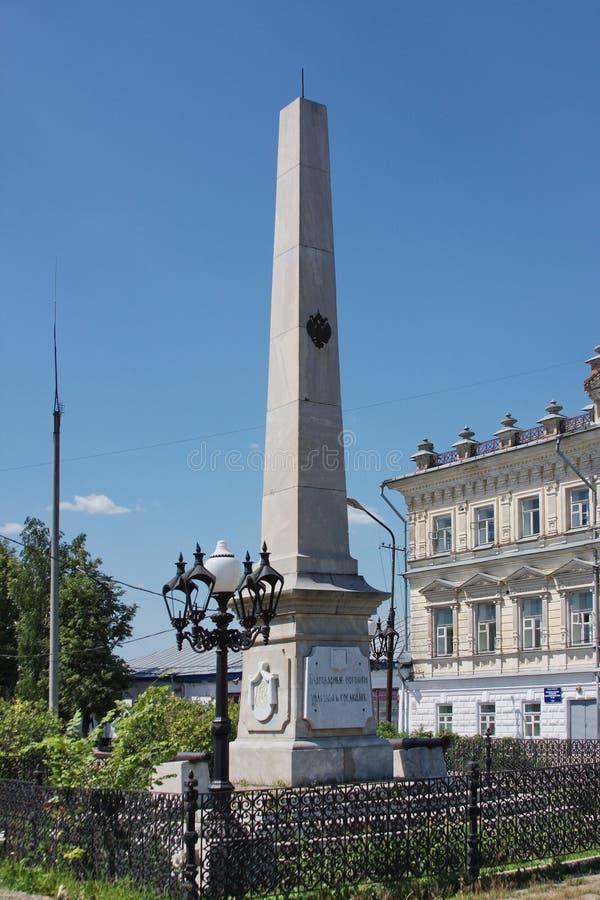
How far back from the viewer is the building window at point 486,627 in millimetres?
36125

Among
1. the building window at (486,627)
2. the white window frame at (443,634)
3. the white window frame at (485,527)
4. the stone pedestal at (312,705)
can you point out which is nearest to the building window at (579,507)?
the white window frame at (485,527)

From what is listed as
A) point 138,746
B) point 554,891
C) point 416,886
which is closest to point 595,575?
point 554,891

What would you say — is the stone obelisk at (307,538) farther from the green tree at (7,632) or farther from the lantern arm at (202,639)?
the green tree at (7,632)

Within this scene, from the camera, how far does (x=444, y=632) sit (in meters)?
38.0

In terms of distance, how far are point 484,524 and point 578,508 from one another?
13.8ft

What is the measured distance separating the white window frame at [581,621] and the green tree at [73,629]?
57.2 feet

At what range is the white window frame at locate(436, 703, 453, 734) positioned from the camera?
3728 cm

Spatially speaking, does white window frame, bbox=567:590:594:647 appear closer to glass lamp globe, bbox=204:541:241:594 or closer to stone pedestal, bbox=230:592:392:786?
stone pedestal, bbox=230:592:392:786

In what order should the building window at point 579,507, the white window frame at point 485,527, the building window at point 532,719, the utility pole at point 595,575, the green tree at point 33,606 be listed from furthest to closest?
the green tree at point 33,606 < the white window frame at point 485,527 < the building window at point 532,719 < the building window at point 579,507 < the utility pole at point 595,575

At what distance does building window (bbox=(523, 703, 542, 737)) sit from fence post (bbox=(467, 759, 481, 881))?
24.7m

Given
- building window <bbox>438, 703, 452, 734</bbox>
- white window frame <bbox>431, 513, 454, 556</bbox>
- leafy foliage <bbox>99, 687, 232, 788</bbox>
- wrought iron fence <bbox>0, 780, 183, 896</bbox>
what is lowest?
building window <bbox>438, 703, 452, 734</bbox>

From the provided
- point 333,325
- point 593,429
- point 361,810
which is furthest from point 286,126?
point 593,429

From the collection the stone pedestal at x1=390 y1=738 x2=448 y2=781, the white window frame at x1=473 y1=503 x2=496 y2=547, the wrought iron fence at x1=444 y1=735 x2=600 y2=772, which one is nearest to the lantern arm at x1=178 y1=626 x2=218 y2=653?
the stone pedestal at x1=390 y1=738 x2=448 y2=781

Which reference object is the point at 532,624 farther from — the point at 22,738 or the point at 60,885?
the point at 60,885
